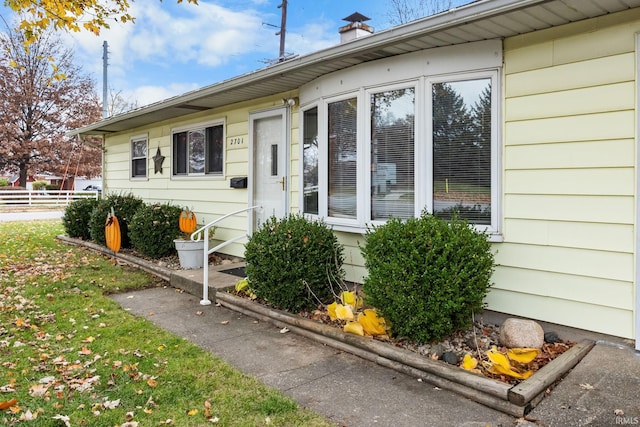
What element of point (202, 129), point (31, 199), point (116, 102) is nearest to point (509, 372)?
point (202, 129)

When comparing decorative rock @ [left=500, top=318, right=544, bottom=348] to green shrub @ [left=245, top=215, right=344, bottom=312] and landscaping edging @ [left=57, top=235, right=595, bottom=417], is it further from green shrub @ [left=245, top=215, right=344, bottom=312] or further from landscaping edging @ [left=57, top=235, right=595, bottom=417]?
green shrub @ [left=245, top=215, right=344, bottom=312]

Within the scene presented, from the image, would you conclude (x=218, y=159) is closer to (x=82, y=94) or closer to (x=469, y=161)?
(x=469, y=161)

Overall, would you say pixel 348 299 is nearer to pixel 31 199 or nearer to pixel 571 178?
pixel 571 178

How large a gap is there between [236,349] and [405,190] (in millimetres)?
2159

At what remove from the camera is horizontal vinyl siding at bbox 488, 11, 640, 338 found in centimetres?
341

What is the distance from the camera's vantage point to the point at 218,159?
7.83m

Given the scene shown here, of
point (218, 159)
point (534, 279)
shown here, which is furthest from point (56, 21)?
point (534, 279)

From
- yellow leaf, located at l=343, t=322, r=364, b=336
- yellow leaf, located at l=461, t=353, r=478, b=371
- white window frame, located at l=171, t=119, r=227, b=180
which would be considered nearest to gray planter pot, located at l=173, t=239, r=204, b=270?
white window frame, located at l=171, t=119, r=227, b=180

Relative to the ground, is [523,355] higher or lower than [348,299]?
lower

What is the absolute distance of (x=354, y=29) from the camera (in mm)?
5715

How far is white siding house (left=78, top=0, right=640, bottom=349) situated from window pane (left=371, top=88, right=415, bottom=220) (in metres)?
0.01

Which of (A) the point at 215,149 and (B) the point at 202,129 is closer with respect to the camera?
(A) the point at 215,149

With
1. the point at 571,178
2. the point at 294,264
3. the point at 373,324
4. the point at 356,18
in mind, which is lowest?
the point at 373,324

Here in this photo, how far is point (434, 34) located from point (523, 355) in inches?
104
